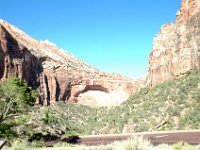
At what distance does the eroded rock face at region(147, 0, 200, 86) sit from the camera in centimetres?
5641

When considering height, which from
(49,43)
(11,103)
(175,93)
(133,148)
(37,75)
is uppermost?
(49,43)

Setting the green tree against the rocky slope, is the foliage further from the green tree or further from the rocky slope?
the rocky slope

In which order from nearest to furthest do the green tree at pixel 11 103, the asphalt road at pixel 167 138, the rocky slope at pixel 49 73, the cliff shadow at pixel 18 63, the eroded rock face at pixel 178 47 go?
the asphalt road at pixel 167 138, the green tree at pixel 11 103, the eroded rock face at pixel 178 47, the cliff shadow at pixel 18 63, the rocky slope at pixel 49 73

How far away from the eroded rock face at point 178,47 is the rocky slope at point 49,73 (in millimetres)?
28200

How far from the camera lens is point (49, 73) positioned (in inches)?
3625

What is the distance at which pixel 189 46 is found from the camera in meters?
56.9

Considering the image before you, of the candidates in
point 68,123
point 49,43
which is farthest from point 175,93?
point 49,43

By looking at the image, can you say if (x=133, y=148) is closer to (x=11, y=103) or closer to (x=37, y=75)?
(x=11, y=103)

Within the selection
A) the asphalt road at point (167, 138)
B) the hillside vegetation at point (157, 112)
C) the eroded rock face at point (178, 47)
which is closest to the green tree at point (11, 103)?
the asphalt road at point (167, 138)

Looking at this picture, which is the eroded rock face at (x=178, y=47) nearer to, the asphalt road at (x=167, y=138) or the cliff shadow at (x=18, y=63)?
the asphalt road at (x=167, y=138)

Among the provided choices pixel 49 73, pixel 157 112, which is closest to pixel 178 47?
pixel 157 112

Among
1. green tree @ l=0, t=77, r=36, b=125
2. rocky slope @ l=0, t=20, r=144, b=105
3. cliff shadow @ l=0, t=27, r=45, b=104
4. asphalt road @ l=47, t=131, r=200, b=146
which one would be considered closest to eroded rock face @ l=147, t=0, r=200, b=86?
asphalt road @ l=47, t=131, r=200, b=146

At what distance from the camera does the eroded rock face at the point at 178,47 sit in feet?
185

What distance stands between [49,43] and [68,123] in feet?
165
